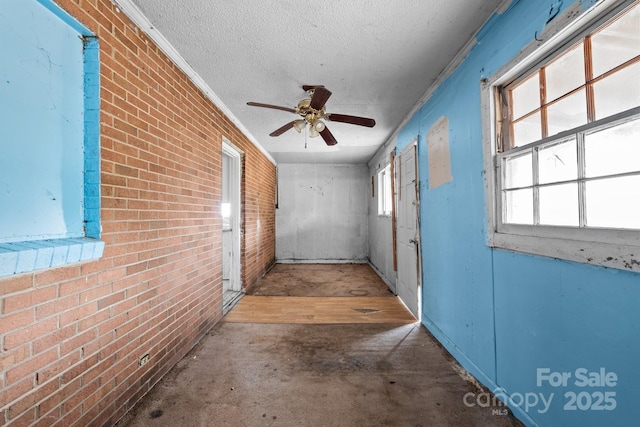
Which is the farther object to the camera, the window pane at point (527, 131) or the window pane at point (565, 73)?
the window pane at point (527, 131)

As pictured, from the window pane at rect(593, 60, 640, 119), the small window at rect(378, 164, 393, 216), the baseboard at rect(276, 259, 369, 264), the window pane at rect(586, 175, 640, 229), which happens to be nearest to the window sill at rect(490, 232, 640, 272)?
the window pane at rect(586, 175, 640, 229)

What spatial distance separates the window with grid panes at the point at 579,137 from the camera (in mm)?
1127

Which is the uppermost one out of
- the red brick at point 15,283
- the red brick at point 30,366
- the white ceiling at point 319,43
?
the white ceiling at point 319,43

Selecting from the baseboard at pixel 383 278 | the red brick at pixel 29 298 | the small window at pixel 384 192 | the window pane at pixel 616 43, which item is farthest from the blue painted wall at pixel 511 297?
the red brick at pixel 29 298

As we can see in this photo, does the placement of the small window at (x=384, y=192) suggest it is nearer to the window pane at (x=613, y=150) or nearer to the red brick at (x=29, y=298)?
the window pane at (x=613, y=150)

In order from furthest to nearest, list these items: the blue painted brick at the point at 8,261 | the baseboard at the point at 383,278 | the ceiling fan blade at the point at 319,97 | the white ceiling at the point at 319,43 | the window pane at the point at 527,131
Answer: the baseboard at the point at 383,278 → the ceiling fan blade at the point at 319,97 → the white ceiling at the point at 319,43 → the window pane at the point at 527,131 → the blue painted brick at the point at 8,261

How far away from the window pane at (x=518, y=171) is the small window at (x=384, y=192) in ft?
11.0

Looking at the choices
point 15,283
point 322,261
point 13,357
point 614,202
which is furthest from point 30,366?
point 322,261

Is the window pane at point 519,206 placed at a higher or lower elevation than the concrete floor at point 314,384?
higher

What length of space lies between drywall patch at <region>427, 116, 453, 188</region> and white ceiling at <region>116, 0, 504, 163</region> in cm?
49

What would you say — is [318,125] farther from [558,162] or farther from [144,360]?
[144,360]

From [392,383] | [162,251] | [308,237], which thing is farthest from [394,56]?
[308,237]

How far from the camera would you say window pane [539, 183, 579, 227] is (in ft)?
4.45

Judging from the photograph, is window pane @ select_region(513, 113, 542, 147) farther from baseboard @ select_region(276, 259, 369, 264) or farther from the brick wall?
baseboard @ select_region(276, 259, 369, 264)
